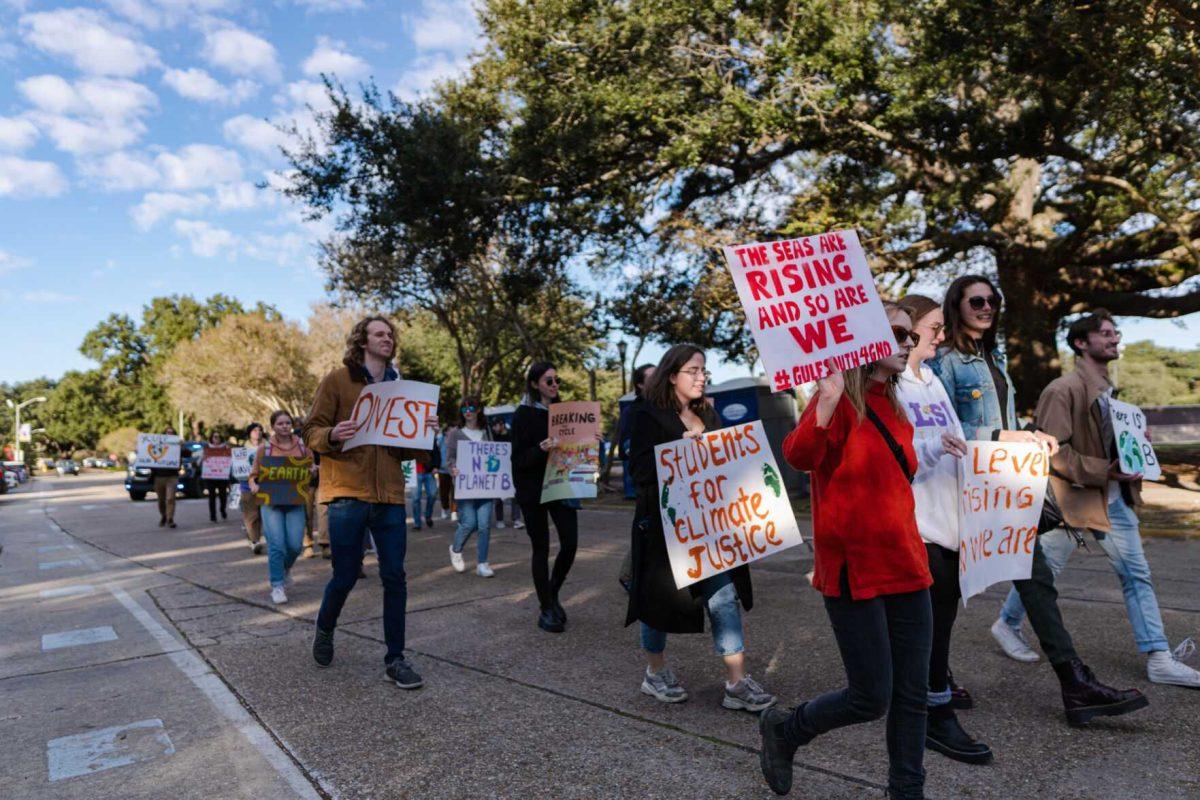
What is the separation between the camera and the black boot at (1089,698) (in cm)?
379

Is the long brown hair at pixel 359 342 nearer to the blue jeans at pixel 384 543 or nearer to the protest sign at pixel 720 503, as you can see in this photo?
the blue jeans at pixel 384 543

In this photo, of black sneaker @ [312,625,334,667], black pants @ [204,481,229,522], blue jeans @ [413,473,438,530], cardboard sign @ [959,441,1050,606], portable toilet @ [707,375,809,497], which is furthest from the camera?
black pants @ [204,481,229,522]

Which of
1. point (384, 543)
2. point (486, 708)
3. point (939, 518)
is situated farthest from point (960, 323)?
point (384, 543)

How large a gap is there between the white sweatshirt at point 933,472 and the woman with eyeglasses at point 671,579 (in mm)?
1019

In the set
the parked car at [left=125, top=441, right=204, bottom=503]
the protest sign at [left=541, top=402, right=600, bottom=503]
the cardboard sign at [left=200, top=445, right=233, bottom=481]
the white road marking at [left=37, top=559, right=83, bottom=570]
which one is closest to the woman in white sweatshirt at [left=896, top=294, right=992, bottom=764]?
the protest sign at [left=541, top=402, right=600, bottom=503]

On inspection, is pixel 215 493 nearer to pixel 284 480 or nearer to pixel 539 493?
pixel 284 480

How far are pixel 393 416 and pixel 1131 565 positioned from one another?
3.98 metres

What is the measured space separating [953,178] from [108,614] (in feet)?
44.6

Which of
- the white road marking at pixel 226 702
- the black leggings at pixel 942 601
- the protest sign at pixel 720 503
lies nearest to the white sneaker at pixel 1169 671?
the black leggings at pixel 942 601

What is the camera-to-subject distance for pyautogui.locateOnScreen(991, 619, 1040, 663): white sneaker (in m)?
4.87

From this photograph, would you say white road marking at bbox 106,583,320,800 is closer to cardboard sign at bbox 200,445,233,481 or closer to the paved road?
the paved road

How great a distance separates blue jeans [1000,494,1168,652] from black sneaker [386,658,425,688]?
3.29 m

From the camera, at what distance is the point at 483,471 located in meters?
9.09

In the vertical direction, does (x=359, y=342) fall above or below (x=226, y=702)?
above
